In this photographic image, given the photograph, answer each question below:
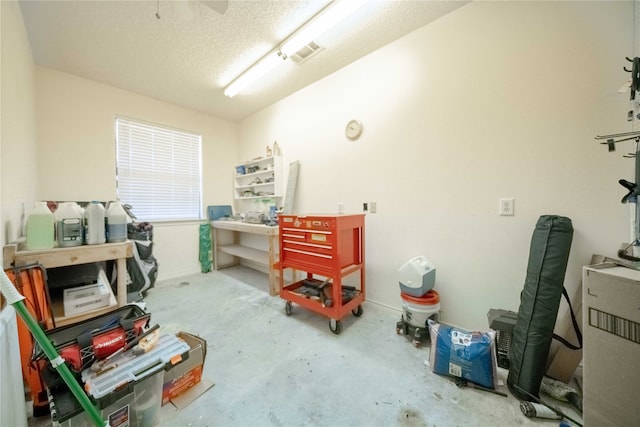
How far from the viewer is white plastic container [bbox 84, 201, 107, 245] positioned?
5.58ft

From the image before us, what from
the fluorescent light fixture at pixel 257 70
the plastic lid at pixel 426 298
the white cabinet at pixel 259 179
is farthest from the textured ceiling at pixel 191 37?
the plastic lid at pixel 426 298

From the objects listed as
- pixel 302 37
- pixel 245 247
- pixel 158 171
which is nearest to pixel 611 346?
pixel 302 37

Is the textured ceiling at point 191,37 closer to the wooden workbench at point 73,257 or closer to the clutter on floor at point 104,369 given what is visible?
the wooden workbench at point 73,257

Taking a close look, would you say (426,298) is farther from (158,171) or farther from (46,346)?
(158,171)

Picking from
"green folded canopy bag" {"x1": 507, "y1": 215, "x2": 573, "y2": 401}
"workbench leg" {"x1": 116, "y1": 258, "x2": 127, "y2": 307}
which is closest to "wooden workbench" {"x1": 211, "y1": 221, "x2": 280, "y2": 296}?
"workbench leg" {"x1": 116, "y1": 258, "x2": 127, "y2": 307}

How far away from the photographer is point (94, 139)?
2881 millimetres

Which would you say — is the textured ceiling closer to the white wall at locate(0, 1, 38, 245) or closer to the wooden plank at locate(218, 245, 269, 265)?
the white wall at locate(0, 1, 38, 245)

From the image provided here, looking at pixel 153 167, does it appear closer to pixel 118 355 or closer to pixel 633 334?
pixel 118 355

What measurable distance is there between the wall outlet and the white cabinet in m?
2.66

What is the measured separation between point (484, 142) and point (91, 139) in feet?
14.4

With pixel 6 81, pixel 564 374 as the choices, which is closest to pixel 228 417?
pixel 564 374

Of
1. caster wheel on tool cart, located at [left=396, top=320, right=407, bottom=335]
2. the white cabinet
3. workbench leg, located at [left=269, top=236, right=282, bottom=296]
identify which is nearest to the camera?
caster wheel on tool cart, located at [left=396, top=320, right=407, bottom=335]

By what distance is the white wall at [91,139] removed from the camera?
2.59 m

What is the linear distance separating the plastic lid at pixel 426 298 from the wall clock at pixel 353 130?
1714 millimetres
